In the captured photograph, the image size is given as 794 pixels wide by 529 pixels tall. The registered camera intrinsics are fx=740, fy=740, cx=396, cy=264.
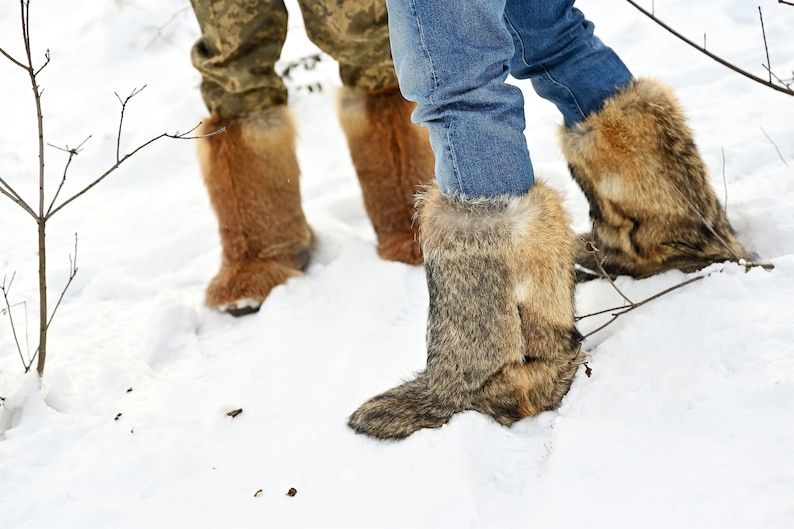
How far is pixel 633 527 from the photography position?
3.42ft

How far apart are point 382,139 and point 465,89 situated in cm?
Answer: 100

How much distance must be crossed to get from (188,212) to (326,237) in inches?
29.6

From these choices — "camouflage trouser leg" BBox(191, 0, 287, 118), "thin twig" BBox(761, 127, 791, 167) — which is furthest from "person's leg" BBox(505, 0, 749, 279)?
"camouflage trouser leg" BBox(191, 0, 287, 118)

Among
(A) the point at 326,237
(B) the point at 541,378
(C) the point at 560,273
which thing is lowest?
(A) the point at 326,237

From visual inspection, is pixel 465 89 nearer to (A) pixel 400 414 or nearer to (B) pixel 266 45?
(A) pixel 400 414

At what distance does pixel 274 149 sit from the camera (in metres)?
2.29

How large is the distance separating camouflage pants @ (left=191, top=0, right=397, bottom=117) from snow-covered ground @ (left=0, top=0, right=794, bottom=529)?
1.74 feet

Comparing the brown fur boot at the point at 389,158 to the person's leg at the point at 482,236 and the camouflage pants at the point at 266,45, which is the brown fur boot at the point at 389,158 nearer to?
the camouflage pants at the point at 266,45

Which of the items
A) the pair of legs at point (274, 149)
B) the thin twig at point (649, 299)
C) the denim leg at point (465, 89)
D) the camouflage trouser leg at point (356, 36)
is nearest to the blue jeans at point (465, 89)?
the denim leg at point (465, 89)

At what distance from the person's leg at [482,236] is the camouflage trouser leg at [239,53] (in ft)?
2.96

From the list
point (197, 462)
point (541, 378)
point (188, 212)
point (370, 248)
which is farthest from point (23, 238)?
point (541, 378)

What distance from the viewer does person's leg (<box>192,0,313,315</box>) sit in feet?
7.06

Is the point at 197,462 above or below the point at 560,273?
below

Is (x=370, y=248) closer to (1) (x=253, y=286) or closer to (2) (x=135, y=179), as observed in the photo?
(1) (x=253, y=286)
